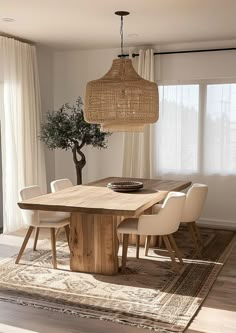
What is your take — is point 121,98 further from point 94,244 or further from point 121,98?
point 94,244

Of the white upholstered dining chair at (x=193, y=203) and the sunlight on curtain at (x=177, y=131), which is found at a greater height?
the sunlight on curtain at (x=177, y=131)

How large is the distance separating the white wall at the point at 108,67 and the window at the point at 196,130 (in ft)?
0.52

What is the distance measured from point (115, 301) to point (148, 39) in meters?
3.76

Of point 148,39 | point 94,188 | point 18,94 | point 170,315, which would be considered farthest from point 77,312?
point 148,39

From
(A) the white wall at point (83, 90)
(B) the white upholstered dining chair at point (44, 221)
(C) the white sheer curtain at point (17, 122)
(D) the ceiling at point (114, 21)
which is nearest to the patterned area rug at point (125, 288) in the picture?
(B) the white upholstered dining chair at point (44, 221)

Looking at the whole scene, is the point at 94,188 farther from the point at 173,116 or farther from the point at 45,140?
the point at 173,116

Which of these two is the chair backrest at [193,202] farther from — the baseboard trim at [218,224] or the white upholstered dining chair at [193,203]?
the baseboard trim at [218,224]

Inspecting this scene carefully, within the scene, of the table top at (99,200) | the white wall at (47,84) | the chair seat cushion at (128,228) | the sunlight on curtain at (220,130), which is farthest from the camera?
the white wall at (47,84)

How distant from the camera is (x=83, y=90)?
7.12 m

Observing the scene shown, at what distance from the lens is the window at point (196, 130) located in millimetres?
6316

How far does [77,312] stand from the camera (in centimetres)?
347

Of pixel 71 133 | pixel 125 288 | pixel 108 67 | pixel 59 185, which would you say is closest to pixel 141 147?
pixel 71 133

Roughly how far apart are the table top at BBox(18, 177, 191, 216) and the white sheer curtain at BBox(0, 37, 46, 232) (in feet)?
4.55

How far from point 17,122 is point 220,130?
2.85 metres
